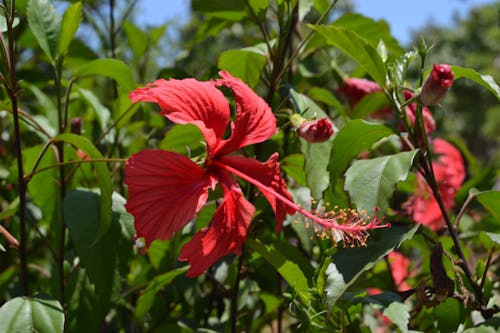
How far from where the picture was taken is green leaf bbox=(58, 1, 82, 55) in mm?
1195

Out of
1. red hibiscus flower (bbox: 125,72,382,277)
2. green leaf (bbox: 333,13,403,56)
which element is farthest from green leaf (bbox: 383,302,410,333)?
green leaf (bbox: 333,13,403,56)

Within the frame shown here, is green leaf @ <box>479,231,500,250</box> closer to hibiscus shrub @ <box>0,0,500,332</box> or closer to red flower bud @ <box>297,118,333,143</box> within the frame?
hibiscus shrub @ <box>0,0,500,332</box>

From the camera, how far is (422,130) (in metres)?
1.07

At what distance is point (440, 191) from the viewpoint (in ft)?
5.68

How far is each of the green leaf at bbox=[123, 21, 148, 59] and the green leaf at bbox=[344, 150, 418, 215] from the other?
3.47 feet

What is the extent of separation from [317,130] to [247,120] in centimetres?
11

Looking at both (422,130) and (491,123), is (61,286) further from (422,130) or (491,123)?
(491,123)

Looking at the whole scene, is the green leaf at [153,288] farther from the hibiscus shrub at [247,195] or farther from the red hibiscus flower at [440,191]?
the red hibiscus flower at [440,191]

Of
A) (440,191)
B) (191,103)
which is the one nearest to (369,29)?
(440,191)

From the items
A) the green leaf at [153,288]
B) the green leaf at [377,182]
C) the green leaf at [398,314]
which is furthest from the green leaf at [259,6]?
the green leaf at [398,314]

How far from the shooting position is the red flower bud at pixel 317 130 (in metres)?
0.97

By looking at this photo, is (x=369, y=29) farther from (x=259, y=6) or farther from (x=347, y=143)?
(x=347, y=143)

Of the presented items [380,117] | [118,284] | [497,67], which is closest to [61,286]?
[118,284]

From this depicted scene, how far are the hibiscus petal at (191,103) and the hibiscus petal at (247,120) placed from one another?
0.07ft
